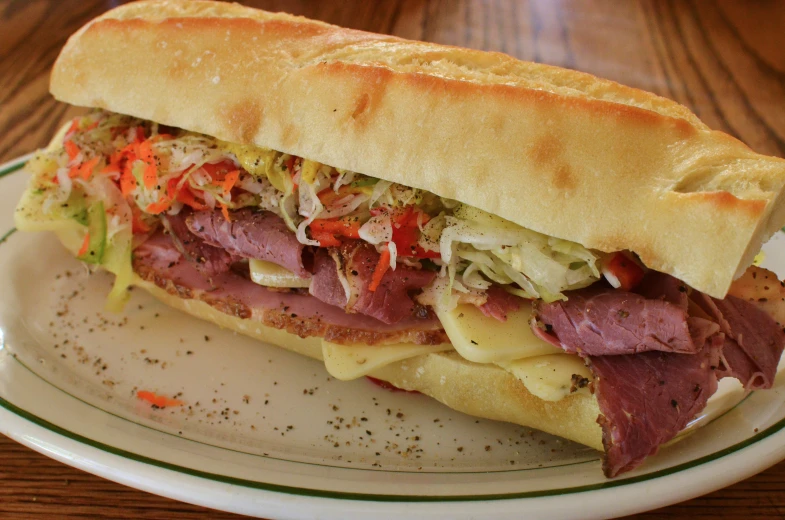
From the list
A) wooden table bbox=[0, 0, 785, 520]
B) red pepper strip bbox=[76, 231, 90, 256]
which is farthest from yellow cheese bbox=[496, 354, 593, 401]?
wooden table bbox=[0, 0, 785, 520]

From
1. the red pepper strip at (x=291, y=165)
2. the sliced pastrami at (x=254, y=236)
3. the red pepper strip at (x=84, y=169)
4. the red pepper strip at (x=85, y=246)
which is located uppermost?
the red pepper strip at (x=291, y=165)

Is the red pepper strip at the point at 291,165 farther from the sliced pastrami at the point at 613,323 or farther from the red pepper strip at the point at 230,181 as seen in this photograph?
the sliced pastrami at the point at 613,323

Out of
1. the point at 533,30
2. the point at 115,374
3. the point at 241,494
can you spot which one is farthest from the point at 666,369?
the point at 533,30

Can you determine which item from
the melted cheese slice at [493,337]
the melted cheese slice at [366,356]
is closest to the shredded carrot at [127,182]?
the melted cheese slice at [366,356]

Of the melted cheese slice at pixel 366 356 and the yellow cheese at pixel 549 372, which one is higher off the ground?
the yellow cheese at pixel 549 372

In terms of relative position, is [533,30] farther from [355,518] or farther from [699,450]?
[355,518]

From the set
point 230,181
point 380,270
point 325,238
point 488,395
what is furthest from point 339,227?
point 488,395
